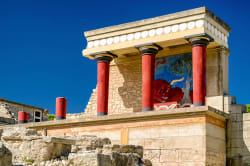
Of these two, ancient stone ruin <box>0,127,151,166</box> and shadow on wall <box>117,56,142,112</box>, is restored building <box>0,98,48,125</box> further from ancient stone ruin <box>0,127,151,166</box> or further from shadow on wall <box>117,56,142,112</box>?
ancient stone ruin <box>0,127,151,166</box>

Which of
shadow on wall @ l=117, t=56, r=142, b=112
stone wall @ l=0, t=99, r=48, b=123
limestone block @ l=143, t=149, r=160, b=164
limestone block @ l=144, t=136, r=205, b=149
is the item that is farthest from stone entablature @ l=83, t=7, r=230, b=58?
stone wall @ l=0, t=99, r=48, b=123

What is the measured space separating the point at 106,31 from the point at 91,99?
4.15 m

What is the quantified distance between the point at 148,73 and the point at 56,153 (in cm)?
866

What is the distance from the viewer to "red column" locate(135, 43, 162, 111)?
17.9 m

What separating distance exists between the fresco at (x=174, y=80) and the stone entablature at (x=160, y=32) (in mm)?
1217

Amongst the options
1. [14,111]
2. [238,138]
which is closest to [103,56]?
[238,138]

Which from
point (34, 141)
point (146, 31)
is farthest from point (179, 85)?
point (34, 141)

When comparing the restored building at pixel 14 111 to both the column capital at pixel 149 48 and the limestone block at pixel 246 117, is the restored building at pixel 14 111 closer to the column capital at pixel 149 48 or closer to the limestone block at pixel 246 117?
the column capital at pixel 149 48

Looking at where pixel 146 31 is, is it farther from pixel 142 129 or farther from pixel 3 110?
pixel 3 110

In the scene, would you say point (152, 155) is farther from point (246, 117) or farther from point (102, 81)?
point (102, 81)

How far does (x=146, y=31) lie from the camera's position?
744 inches

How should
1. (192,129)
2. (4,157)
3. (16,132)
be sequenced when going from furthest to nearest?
(192,129) < (16,132) < (4,157)

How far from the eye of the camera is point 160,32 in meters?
18.5

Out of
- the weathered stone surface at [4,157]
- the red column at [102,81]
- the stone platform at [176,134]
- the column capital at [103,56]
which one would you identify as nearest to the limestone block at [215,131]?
the stone platform at [176,134]
